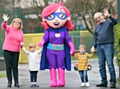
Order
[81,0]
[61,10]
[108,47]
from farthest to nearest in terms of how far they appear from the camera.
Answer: [81,0], [61,10], [108,47]

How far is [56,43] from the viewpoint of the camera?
366 inches

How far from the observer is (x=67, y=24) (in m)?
9.54

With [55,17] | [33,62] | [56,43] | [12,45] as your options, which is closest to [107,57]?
[56,43]

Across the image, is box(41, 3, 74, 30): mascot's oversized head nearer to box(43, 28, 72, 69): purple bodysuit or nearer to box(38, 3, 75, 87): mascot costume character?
box(38, 3, 75, 87): mascot costume character

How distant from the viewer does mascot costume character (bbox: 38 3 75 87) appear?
30.5ft

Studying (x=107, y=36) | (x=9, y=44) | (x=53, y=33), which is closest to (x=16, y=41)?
(x=9, y=44)

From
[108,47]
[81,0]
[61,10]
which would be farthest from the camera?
[81,0]

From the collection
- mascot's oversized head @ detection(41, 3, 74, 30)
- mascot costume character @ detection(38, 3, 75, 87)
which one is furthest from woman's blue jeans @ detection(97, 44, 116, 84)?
mascot's oversized head @ detection(41, 3, 74, 30)

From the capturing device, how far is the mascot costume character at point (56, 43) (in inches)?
366

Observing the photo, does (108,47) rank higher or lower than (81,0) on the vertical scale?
lower

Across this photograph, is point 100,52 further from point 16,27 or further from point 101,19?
point 16,27

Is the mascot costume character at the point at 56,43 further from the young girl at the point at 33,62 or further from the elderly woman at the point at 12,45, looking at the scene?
the elderly woman at the point at 12,45

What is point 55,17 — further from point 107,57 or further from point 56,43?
point 107,57

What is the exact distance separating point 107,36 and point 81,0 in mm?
25425
